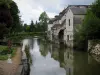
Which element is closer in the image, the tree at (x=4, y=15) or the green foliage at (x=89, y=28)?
the tree at (x=4, y=15)

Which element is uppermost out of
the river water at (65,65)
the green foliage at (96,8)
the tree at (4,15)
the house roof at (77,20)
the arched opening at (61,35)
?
the green foliage at (96,8)

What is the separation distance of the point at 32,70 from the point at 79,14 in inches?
928

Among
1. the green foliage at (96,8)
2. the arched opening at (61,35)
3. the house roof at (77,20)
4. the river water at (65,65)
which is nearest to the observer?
the river water at (65,65)

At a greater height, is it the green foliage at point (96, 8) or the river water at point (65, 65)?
the green foliage at point (96, 8)

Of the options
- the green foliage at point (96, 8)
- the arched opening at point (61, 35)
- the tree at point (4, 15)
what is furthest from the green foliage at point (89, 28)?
the tree at point (4, 15)

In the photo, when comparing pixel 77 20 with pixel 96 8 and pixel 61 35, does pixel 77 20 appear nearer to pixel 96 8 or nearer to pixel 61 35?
pixel 96 8

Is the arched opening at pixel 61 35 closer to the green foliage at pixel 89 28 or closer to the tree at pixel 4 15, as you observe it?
the green foliage at pixel 89 28

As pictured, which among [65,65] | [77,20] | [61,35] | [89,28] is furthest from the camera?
[61,35]

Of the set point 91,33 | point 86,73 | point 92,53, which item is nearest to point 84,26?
point 91,33

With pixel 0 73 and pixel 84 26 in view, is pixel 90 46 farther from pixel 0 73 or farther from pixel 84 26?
pixel 0 73

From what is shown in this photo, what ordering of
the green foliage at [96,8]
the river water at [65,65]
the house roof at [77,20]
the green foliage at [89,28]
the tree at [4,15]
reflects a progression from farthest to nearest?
the house roof at [77,20]
the green foliage at [96,8]
the green foliage at [89,28]
the river water at [65,65]
the tree at [4,15]

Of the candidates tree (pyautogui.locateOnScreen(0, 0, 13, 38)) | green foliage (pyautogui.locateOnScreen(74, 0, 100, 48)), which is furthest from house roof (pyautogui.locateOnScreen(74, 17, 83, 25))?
tree (pyautogui.locateOnScreen(0, 0, 13, 38))

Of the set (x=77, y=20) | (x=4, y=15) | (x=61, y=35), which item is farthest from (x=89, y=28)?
(x=61, y=35)

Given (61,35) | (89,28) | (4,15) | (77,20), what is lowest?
(61,35)
